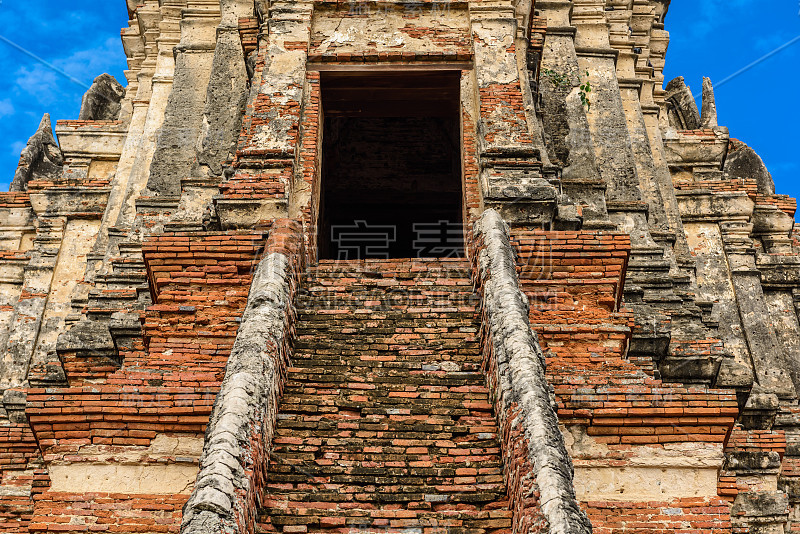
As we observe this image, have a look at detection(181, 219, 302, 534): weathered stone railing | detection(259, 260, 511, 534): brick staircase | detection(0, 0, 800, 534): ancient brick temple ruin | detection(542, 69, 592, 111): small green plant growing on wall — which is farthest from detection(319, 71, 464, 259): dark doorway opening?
detection(181, 219, 302, 534): weathered stone railing

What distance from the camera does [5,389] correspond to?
12.7 meters

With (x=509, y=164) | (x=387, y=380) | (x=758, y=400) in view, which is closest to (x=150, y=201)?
(x=509, y=164)

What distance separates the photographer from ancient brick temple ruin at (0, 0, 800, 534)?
6.72 metres

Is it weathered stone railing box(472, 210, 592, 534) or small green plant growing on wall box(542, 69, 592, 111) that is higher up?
small green plant growing on wall box(542, 69, 592, 111)

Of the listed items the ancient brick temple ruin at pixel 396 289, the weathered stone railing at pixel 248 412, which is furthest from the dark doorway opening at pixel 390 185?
the weathered stone railing at pixel 248 412

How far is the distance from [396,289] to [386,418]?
193cm

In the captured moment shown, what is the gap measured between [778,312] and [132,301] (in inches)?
389

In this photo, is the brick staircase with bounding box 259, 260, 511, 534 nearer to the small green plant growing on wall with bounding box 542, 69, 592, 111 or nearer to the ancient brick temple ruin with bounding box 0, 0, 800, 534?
the ancient brick temple ruin with bounding box 0, 0, 800, 534

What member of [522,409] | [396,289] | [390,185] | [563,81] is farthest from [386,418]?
[390,185]

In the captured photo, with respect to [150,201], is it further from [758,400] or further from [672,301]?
[758,400]

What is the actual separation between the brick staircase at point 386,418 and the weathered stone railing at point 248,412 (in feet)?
0.72

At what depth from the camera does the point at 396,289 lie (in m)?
8.74

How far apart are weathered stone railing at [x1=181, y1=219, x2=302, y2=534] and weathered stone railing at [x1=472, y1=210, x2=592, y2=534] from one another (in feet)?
5.18

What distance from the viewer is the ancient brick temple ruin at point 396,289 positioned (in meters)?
6.72
